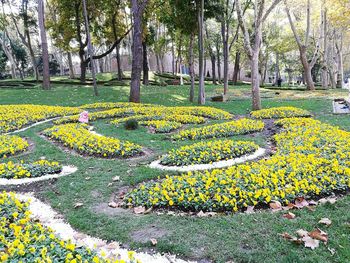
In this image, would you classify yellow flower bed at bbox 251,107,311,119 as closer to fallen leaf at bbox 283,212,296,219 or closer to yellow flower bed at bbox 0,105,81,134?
yellow flower bed at bbox 0,105,81,134

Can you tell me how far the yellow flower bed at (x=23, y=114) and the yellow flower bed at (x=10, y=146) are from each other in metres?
2.09

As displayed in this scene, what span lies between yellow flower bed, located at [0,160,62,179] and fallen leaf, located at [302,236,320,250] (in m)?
4.51

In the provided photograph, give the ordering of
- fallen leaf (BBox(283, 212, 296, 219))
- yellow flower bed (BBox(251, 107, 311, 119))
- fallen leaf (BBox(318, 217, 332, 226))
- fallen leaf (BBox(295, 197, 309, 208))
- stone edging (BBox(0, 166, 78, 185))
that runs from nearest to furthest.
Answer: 1. fallen leaf (BBox(318, 217, 332, 226))
2. fallen leaf (BBox(283, 212, 296, 219))
3. fallen leaf (BBox(295, 197, 309, 208))
4. stone edging (BBox(0, 166, 78, 185))
5. yellow flower bed (BBox(251, 107, 311, 119))

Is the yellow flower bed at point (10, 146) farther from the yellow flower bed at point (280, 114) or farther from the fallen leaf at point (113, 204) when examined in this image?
the yellow flower bed at point (280, 114)

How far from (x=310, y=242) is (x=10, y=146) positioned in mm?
6920

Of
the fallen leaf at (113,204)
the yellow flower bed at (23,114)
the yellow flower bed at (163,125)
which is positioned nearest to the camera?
the fallen leaf at (113,204)

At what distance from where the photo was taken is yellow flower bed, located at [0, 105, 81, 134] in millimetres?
10628

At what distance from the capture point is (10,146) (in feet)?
25.2

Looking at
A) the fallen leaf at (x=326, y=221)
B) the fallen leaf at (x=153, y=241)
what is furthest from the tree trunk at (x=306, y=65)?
the fallen leaf at (x=153, y=241)

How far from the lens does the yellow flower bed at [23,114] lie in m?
10.6

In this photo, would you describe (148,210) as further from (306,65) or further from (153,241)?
(306,65)

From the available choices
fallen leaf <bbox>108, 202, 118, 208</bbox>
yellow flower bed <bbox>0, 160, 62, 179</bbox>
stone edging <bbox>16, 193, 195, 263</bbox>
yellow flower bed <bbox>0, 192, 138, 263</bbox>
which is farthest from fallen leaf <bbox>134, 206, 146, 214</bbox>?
yellow flower bed <bbox>0, 160, 62, 179</bbox>

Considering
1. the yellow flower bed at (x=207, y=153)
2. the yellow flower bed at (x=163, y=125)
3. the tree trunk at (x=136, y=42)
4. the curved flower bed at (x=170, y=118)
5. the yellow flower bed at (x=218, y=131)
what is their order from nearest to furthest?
the yellow flower bed at (x=207, y=153) → the yellow flower bed at (x=218, y=131) → the yellow flower bed at (x=163, y=125) → the curved flower bed at (x=170, y=118) → the tree trunk at (x=136, y=42)

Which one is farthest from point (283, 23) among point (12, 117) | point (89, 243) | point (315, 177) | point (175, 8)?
point (89, 243)
